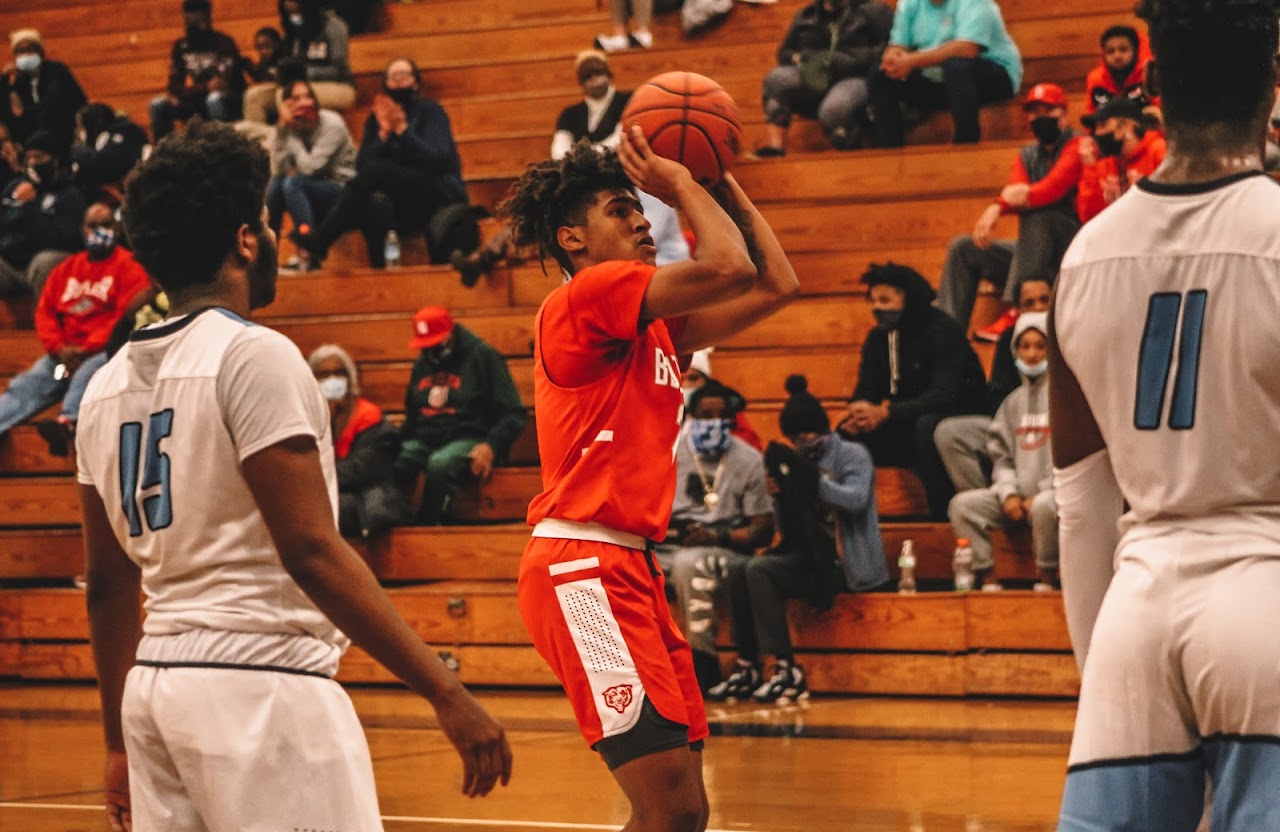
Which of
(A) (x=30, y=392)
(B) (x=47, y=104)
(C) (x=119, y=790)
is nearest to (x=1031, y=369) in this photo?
(A) (x=30, y=392)

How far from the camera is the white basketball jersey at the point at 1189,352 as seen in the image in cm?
247

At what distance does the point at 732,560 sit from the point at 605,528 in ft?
17.0

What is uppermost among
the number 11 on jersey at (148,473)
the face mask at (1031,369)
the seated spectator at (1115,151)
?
the number 11 on jersey at (148,473)

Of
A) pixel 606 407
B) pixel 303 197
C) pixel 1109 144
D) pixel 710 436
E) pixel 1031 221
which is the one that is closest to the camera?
pixel 606 407

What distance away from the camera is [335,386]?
10.4 meters

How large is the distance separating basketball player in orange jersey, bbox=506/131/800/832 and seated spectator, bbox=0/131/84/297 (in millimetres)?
10034

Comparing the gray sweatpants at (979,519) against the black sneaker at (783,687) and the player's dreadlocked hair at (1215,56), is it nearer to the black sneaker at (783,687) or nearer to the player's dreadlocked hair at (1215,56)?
the black sneaker at (783,687)

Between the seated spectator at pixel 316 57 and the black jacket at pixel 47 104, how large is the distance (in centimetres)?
157

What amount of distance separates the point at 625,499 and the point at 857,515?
5.19m

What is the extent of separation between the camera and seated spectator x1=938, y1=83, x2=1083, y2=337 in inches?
395

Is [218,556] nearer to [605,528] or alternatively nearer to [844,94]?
[605,528]

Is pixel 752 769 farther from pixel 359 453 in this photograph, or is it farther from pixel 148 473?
pixel 148 473

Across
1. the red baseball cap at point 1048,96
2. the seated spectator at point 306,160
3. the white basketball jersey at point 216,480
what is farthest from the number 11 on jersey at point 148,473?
the seated spectator at point 306,160

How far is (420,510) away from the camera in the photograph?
1062cm
